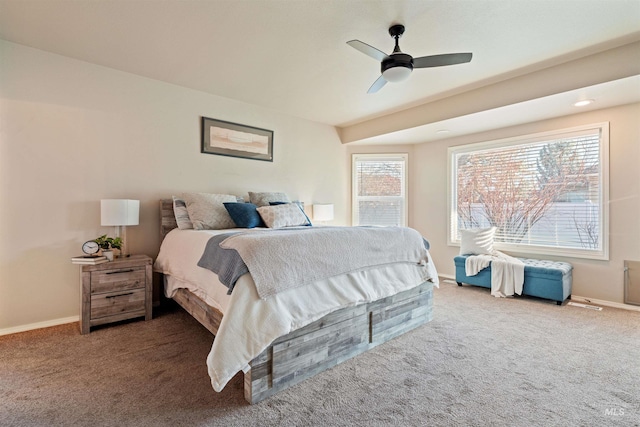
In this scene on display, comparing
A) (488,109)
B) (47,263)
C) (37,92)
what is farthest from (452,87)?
(47,263)

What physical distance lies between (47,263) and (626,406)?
176 inches

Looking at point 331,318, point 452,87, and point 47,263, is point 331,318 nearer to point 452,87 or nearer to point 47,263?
point 47,263

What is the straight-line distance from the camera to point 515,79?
323 cm

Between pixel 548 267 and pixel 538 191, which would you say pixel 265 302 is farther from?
pixel 538 191

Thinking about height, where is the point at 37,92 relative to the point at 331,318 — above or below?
above

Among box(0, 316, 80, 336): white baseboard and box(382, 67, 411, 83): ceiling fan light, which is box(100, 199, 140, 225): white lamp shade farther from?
box(382, 67, 411, 83): ceiling fan light

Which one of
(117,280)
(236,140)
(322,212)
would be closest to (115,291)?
(117,280)

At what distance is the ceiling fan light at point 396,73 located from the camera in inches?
90.0

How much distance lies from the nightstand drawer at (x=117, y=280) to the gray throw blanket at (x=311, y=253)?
57.8 inches

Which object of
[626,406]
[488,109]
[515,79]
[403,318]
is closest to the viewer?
[626,406]

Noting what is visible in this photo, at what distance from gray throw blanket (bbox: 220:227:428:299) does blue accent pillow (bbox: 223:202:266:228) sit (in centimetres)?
116

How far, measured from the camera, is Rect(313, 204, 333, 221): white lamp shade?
4.68 metres

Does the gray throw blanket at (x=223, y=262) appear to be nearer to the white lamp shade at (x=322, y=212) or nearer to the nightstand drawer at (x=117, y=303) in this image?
the nightstand drawer at (x=117, y=303)

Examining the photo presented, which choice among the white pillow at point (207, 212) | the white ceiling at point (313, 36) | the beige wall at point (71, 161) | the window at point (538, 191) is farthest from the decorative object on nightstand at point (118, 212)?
the window at point (538, 191)
